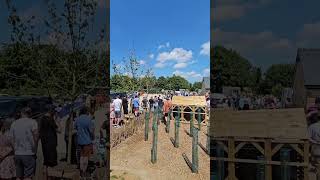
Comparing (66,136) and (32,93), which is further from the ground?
(32,93)

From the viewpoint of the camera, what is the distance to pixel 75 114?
6055 mm

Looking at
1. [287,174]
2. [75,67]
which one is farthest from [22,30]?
[287,174]

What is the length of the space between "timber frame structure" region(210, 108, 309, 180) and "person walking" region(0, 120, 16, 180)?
2608 millimetres

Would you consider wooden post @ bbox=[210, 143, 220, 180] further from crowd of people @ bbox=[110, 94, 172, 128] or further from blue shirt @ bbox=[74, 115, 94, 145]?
crowd of people @ bbox=[110, 94, 172, 128]

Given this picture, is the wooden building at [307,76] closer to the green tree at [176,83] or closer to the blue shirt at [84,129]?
the blue shirt at [84,129]

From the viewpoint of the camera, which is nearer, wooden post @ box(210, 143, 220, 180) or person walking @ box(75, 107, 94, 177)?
wooden post @ box(210, 143, 220, 180)

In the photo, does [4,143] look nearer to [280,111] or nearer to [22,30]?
[22,30]

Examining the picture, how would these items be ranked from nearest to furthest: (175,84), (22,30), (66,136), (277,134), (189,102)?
(277,134) < (22,30) < (66,136) < (189,102) < (175,84)

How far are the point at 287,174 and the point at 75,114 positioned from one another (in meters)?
3.16

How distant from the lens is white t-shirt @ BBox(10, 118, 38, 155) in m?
4.98

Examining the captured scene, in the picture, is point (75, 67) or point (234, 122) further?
point (75, 67)

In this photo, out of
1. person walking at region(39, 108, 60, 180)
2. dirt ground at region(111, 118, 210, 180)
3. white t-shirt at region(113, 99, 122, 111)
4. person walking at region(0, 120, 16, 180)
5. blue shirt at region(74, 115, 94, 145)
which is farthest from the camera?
white t-shirt at region(113, 99, 122, 111)

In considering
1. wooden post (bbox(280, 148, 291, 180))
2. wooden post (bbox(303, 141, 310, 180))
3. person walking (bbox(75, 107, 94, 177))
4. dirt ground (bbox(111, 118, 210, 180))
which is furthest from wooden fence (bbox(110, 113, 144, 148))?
wooden post (bbox(303, 141, 310, 180))

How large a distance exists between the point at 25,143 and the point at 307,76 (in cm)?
362
